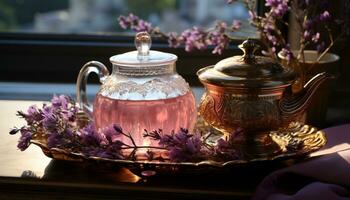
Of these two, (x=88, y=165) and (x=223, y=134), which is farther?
(x=223, y=134)

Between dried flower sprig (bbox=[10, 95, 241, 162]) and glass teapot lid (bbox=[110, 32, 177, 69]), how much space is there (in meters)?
0.09

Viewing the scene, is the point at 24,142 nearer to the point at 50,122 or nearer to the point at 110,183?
the point at 50,122

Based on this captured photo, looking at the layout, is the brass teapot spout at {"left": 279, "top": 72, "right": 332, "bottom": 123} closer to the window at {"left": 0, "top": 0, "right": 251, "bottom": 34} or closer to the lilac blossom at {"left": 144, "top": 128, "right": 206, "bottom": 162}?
the lilac blossom at {"left": 144, "top": 128, "right": 206, "bottom": 162}

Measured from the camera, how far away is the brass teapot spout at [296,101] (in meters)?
0.77

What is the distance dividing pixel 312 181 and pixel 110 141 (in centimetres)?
25

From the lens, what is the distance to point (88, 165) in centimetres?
74

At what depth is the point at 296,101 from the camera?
786 mm

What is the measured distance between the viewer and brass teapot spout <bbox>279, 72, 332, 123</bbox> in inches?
30.5

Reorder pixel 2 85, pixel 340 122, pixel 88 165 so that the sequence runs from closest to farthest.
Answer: pixel 88 165, pixel 340 122, pixel 2 85

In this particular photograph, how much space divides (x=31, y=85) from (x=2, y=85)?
0.22 feet

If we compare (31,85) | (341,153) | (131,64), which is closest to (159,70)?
(131,64)

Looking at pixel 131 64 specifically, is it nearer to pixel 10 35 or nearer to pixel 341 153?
pixel 341 153

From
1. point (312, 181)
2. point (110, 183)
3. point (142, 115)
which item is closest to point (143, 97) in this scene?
point (142, 115)

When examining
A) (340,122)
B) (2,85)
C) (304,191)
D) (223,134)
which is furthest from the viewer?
(2,85)
